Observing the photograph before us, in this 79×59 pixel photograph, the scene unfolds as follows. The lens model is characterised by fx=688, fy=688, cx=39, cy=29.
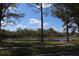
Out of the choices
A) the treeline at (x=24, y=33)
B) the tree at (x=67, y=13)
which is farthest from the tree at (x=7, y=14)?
the tree at (x=67, y=13)

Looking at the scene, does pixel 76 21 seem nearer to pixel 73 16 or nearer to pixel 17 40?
pixel 73 16

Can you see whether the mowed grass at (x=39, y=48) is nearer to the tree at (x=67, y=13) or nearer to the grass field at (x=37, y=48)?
the grass field at (x=37, y=48)

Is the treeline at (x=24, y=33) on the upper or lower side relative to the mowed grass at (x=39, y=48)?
upper

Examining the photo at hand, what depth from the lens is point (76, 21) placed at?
6.54 m

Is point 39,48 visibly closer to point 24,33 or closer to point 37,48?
point 37,48

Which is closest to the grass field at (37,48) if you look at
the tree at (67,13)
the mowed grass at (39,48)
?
the mowed grass at (39,48)

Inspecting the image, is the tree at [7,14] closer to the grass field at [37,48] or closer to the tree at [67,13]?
the grass field at [37,48]

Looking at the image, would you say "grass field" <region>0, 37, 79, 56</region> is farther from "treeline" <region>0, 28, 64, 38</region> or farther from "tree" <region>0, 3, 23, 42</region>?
"tree" <region>0, 3, 23, 42</region>

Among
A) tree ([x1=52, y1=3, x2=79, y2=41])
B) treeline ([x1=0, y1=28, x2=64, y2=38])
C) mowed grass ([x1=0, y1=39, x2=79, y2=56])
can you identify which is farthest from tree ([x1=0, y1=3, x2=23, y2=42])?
tree ([x1=52, y1=3, x2=79, y2=41])

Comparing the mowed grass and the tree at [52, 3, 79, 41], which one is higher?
the tree at [52, 3, 79, 41]

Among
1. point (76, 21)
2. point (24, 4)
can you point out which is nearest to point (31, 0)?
point (24, 4)

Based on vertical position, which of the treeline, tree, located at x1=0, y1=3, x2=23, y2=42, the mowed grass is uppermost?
tree, located at x1=0, y1=3, x2=23, y2=42

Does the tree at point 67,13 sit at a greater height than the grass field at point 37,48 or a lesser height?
greater

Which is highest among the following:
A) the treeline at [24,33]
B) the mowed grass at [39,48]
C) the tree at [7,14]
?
the tree at [7,14]
